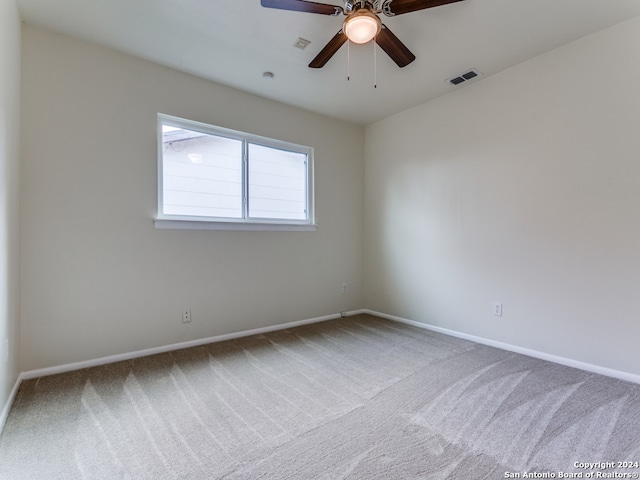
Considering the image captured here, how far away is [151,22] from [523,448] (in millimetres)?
3566

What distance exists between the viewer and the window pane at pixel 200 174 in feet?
9.75

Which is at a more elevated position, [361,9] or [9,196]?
[361,9]

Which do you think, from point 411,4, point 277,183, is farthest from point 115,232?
point 411,4

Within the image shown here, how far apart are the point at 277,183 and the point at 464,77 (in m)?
2.23

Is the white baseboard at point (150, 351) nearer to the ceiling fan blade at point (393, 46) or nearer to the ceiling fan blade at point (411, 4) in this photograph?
the ceiling fan blade at point (393, 46)

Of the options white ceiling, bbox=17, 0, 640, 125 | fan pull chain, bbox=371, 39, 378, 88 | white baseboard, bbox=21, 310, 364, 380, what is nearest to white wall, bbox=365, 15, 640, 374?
white ceiling, bbox=17, 0, 640, 125

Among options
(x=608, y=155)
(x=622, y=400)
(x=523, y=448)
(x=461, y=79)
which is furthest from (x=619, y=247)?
(x=461, y=79)

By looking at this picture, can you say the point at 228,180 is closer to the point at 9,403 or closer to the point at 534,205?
the point at 9,403

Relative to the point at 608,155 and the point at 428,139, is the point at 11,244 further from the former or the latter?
the point at 608,155

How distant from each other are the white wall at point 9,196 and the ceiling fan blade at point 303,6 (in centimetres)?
152

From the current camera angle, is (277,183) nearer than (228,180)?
No

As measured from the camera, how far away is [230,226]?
3.23 metres

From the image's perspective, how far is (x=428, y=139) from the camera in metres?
3.59

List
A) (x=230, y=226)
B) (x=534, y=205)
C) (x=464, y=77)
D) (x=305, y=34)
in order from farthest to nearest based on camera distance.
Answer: (x=230, y=226), (x=464, y=77), (x=534, y=205), (x=305, y=34)
